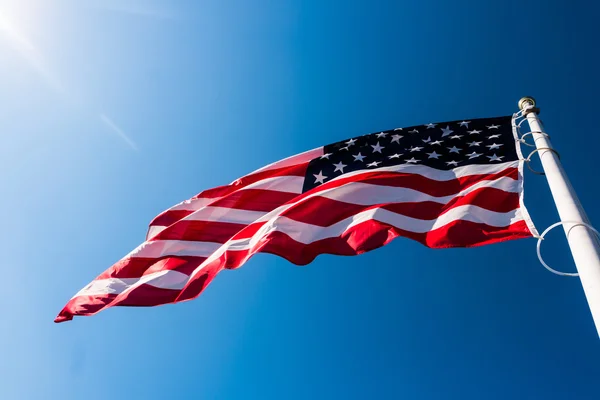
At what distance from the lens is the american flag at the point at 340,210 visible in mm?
6383

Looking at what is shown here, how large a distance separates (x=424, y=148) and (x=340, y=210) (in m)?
2.06

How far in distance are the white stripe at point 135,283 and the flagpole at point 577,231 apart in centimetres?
530

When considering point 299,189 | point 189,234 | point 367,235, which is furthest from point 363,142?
point 189,234

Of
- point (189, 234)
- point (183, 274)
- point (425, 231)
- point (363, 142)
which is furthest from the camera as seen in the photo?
point (363, 142)

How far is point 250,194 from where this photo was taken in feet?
27.8

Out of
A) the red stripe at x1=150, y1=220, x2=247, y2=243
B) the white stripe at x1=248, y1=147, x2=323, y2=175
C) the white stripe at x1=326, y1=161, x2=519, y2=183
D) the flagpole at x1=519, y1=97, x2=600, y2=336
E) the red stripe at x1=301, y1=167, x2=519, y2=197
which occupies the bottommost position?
the flagpole at x1=519, y1=97, x2=600, y2=336

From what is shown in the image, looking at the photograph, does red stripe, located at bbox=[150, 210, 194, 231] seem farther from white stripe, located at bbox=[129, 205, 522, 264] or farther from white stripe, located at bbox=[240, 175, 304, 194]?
white stripe, located at bbox=[240, 175, 304, 194]

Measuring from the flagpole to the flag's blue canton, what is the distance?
1.27 meters

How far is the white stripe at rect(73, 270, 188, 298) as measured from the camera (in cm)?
738

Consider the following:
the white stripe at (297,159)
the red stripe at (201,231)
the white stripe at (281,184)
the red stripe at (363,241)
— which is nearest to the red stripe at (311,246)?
the red stripe at (363,241)

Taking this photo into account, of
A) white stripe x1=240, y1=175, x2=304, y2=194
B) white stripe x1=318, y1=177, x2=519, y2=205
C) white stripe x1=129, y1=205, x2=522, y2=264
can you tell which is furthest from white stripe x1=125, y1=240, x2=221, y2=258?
white stripe x1=318, y1=177, x2=519, y2=205

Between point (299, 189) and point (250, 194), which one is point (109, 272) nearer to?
point (250, 194)

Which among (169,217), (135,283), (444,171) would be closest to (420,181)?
(444,171)

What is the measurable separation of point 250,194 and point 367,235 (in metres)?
2.75
